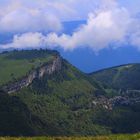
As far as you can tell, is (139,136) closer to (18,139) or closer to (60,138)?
(60,138)

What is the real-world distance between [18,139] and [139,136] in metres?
7.34

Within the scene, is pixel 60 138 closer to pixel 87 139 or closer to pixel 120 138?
pixel 87 139

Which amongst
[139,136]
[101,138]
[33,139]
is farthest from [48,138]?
[139,136]

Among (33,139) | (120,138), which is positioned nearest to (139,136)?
(120,138)

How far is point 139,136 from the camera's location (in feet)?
96.6

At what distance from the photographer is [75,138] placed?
3238 centimetres

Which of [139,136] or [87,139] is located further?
[87,139]

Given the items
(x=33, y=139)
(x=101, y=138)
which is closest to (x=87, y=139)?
(x=101, y=138)

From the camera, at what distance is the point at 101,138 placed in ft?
102

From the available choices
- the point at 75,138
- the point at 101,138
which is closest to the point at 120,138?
the point at 101,138

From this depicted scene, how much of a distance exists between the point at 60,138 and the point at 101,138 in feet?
8.55

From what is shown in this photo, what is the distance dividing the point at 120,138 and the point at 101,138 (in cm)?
129

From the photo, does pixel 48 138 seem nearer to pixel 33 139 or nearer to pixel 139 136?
pixel 33 139

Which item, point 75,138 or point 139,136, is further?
point 75,138
